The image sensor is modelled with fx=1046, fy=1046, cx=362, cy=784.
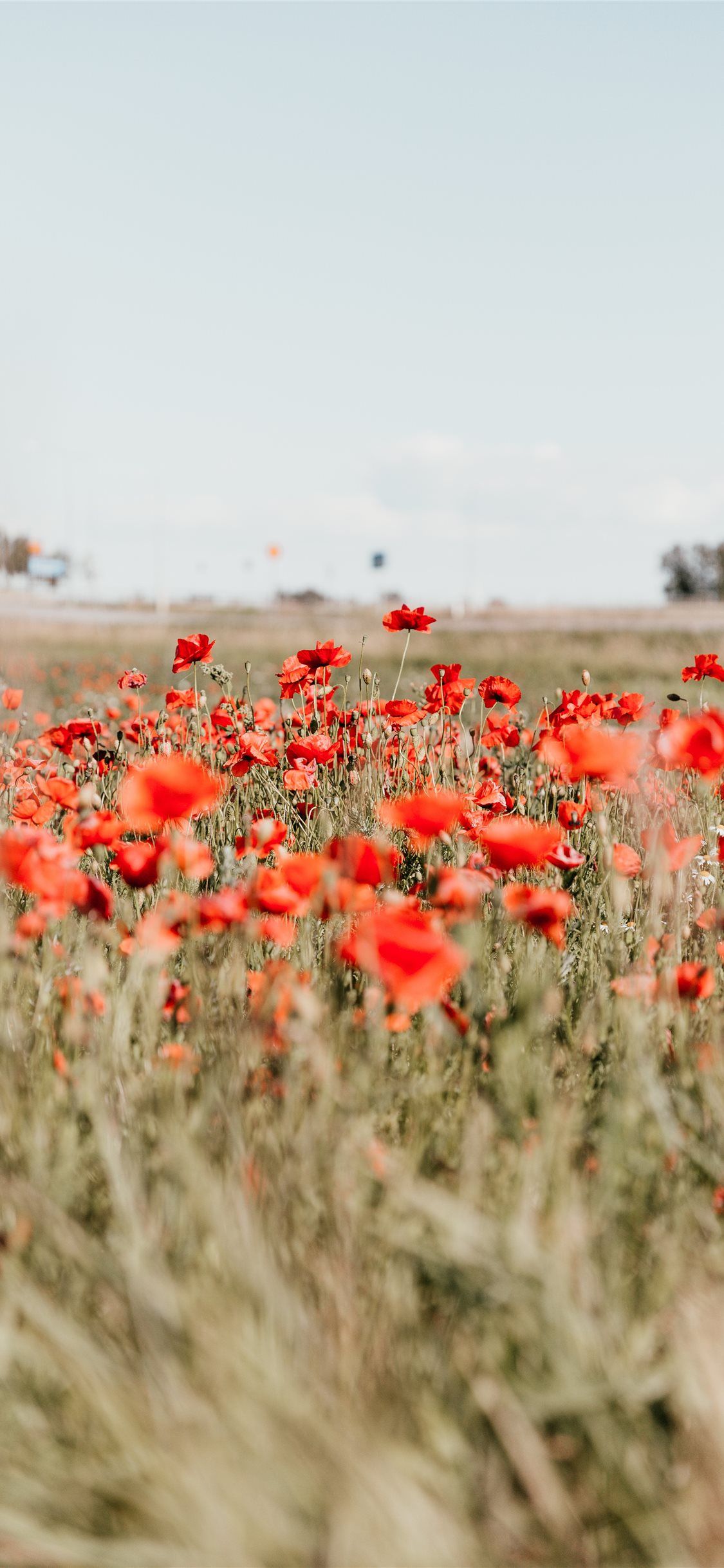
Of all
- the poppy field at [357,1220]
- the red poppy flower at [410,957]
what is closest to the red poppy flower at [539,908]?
the poppy field at [357,1220]

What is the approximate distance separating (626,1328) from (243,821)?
6.84ft

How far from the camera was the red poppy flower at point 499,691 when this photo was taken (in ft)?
9.14

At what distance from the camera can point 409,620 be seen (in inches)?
111

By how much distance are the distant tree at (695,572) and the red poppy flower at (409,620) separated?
7246cm

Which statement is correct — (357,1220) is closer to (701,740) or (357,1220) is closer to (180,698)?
(701,740)

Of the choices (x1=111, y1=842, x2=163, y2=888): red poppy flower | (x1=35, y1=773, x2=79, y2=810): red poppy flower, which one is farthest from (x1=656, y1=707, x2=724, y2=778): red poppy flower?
(x1=35, y1=773, x2=79, y2=810): red poppy flower

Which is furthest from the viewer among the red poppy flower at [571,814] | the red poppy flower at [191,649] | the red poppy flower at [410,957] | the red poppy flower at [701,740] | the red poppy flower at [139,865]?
the red poppy flower at [191,649]

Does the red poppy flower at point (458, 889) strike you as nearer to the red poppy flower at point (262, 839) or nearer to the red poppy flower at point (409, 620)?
the red poppy flower at point (262, 839)

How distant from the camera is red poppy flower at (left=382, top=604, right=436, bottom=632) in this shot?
9.12 feet

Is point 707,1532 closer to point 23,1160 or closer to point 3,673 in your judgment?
point 23,1160

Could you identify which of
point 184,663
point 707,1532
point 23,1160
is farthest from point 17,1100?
point 184,663

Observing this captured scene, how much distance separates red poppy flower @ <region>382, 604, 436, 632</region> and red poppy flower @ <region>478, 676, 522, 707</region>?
224mm

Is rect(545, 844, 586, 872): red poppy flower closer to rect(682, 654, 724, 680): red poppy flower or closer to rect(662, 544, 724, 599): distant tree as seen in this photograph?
rect(682, 654, 724, 680): red poppy flower

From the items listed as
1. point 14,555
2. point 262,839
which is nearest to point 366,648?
point 262,839
